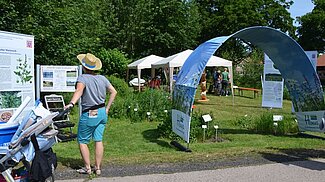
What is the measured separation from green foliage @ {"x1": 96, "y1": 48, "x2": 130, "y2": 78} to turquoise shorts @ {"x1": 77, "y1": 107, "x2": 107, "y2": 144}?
21.8 meters

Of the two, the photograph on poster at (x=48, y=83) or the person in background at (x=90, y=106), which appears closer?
the person in background at (x=90, y=106)

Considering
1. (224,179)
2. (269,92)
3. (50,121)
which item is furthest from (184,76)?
(269,92)

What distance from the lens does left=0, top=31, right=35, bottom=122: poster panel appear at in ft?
25.6

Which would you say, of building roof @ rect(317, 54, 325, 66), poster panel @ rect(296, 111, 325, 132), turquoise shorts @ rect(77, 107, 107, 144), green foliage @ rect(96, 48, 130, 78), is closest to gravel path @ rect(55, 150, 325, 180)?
turquoise shorts @ rect(77, 107, 107, 144)

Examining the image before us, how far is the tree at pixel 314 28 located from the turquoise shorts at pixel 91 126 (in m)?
48.8

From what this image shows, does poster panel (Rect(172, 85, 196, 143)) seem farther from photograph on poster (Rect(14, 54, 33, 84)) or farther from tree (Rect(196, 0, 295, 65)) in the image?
tree (Rect(196, 0, 295, 65))

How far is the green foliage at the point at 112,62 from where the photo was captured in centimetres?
2805

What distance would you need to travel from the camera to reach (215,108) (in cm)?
1733

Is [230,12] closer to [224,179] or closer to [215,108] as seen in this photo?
[215,108]

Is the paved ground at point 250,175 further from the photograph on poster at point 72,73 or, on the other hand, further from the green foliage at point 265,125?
the photograph on poster at point 72,73

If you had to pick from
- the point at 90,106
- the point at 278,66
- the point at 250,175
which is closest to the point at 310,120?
the point at 278,66

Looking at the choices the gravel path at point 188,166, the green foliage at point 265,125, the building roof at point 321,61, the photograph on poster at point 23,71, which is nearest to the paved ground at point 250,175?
the gravel path at point 188,166

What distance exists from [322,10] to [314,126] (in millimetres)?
45931

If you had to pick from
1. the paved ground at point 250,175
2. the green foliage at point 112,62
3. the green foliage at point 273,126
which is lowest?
the paved ground at point 250,175
